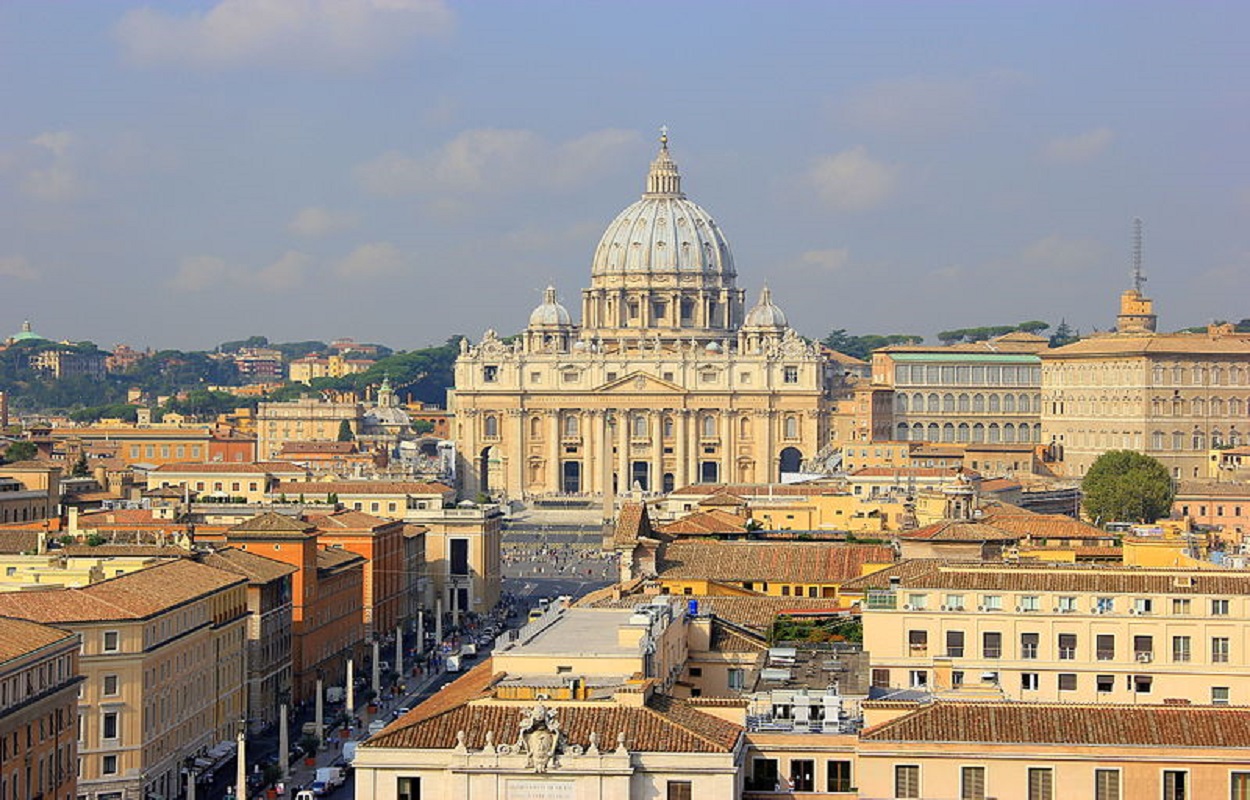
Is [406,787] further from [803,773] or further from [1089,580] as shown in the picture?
[1089,580]

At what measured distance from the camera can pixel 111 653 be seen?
4856 centimetres

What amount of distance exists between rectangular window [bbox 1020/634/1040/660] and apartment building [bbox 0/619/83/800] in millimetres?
12888

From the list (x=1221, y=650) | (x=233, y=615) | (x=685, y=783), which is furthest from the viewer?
(x=233, y=615)

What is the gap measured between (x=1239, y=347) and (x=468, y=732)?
11309cm

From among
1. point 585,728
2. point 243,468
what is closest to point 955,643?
point 585,728

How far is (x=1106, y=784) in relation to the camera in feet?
88.1

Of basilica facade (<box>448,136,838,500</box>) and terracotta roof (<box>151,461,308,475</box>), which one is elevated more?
basilica facade (<box>448,136,838,500</box>)

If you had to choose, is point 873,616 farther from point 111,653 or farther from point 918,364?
point 918,364

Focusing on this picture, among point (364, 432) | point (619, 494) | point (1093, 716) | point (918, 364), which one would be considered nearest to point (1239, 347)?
point (918, 364)

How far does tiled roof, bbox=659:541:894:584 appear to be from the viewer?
1992 inches

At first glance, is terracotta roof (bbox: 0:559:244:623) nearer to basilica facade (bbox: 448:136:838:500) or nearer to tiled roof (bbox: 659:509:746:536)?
tiled roof (bbox: 659:509:746:536)

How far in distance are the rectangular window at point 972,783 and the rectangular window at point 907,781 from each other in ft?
1.29


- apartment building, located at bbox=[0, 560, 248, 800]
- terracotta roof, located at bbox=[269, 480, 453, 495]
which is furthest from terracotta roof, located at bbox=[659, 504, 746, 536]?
terracotta roof, located at bbox=[269, 480, 453, 495]

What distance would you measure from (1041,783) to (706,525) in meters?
38.8
